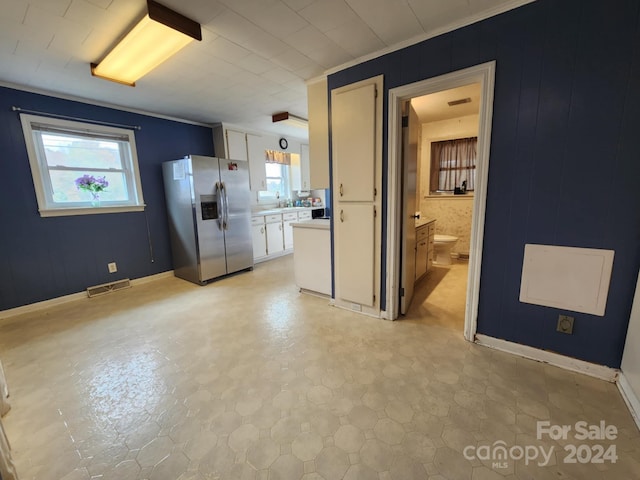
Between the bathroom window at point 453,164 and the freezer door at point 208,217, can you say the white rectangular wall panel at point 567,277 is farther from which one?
the freezer door at point 208,217

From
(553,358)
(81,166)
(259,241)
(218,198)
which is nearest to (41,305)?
(81,166)

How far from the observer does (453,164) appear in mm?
4746

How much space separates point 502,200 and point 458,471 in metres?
1.67

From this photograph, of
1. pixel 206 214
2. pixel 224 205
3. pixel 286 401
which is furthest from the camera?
pixel 224 205

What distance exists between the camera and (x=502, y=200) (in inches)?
74.9

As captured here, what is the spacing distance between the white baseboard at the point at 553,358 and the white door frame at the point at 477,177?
0.14m

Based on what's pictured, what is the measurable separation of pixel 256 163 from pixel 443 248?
370cm

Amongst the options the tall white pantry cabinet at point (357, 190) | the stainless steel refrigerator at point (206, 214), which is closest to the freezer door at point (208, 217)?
the stainless steel refrigerator at point (206, 214)

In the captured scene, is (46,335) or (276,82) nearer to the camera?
(46,335)

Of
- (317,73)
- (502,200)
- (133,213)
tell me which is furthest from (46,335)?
(502,200)

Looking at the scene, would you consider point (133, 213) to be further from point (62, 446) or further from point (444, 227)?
point (444, 227)

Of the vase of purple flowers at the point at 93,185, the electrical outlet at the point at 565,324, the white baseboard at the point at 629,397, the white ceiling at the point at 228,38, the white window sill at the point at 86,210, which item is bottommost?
the white baseboard at the point at 629,397

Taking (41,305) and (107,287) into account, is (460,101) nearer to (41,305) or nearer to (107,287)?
(107,287)

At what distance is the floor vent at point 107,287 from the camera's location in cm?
341
